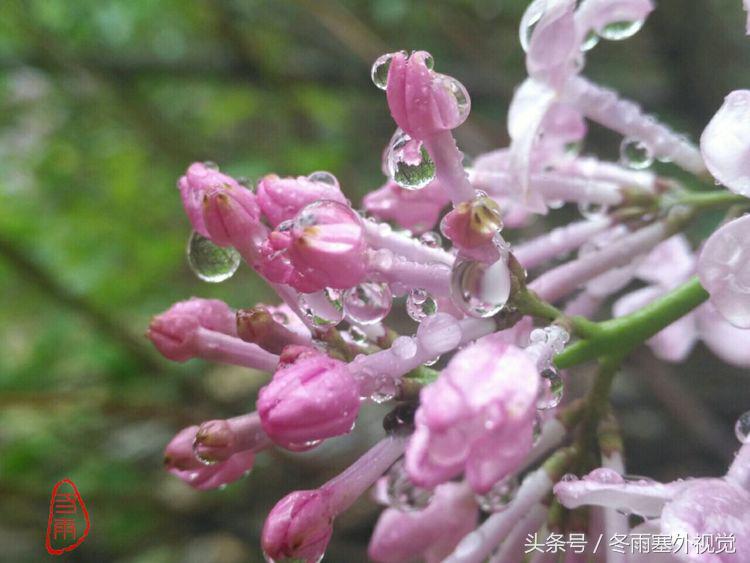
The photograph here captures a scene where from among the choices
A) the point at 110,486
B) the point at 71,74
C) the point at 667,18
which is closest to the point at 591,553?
the point at 110,486

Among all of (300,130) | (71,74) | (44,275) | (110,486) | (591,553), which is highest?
(71,74)

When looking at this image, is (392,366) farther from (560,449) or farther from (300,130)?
(300,130)

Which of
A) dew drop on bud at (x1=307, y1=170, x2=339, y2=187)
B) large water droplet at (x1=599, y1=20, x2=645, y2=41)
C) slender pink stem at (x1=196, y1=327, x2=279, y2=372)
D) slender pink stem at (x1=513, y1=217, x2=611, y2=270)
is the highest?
large water droplet at (x1=599, y1=20, x2=645, y2=41)

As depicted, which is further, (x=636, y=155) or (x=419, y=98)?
(x=636, y=155)

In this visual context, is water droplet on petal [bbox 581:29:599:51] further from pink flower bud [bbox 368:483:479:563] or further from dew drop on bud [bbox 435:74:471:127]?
pink flower bud [bbox 368:483:479:563]

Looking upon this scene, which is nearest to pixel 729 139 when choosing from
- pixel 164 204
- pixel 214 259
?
pixel 214 259

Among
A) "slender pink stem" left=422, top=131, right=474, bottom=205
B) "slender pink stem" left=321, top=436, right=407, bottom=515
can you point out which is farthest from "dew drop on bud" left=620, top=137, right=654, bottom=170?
"slender pink stem" left=321, top=436, right=407, bottom=515

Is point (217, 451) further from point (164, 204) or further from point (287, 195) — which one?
point (164, 204)
